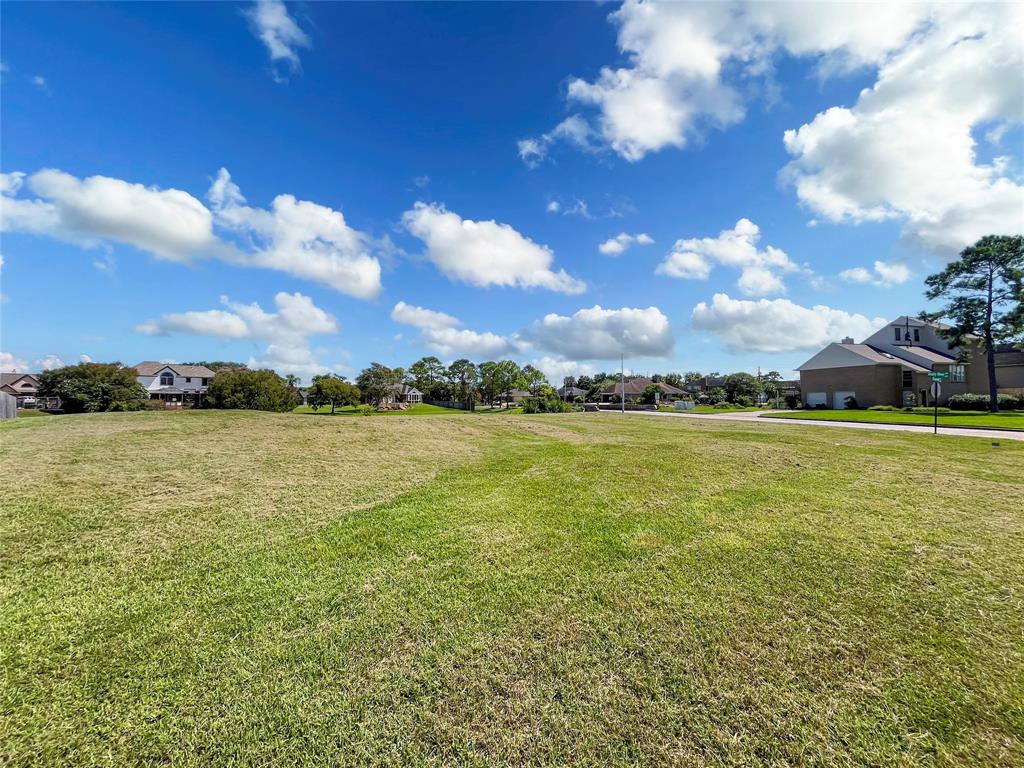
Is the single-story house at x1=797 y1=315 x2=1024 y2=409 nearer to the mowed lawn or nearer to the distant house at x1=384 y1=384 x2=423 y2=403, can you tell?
the mowed lawn

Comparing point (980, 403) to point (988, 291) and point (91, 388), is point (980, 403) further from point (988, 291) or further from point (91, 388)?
point (91, 388)

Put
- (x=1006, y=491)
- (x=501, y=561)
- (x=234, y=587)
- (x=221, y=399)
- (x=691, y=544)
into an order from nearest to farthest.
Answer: (x=234, y=587), (x=501, y=561), (x=691, y=544), (x=1006, y=491), (x=221, y=399)

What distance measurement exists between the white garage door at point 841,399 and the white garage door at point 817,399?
1012 mm

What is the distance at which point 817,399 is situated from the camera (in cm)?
3941

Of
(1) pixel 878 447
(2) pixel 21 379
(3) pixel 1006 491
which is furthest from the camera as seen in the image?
(2) pixel 21 379

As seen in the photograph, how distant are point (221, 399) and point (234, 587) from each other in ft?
101

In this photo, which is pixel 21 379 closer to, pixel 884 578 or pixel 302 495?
pixel 302 495

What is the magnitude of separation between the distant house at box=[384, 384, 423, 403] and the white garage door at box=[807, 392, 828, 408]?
55341 millimetres

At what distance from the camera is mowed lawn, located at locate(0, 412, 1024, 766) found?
196cm

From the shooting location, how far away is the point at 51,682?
2.22 m

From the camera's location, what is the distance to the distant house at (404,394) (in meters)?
66.0

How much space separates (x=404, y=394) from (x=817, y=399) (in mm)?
60979

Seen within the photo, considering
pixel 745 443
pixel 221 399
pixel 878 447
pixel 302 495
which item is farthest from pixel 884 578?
pixel 221 399

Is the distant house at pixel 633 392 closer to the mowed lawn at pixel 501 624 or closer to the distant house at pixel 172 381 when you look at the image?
the mowed lawn at pixel 501 624
